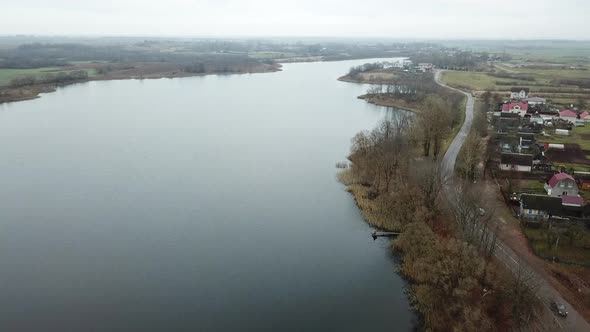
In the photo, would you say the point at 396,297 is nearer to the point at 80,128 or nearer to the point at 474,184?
the point at 474,184

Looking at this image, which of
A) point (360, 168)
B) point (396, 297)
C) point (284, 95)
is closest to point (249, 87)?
point (284, 95)

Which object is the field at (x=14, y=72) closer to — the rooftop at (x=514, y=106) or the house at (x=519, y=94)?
the rooftop at (x=514, y=106)

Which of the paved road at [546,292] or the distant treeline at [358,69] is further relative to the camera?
the distant treeline at [358,69]

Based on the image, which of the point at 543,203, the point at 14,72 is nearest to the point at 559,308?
the point at 543,203

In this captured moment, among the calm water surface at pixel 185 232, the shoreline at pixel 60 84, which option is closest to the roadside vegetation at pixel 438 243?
the calm water surface at pixel 185 232

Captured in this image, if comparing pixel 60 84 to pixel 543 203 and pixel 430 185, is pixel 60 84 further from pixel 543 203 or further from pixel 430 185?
pixel 543 203

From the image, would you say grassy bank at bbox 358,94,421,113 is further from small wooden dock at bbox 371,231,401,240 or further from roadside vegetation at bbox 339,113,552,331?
small wooden dock at bbox 371,231,401,240
